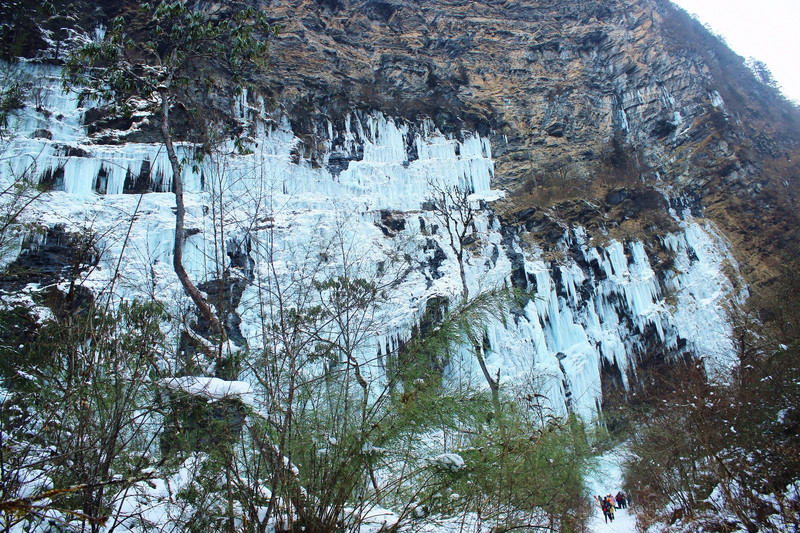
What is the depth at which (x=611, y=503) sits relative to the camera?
10656mm

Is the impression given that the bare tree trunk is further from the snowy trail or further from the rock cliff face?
the rock cliff face

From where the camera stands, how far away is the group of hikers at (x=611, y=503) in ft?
33.1

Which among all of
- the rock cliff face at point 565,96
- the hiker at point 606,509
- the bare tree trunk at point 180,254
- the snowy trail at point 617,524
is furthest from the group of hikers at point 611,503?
the rock cliff face at point 565,96

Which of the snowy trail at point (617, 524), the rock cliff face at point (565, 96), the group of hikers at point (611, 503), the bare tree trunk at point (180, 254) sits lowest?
the snowy trail at point (617, 524)

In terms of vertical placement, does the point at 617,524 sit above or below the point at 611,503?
below

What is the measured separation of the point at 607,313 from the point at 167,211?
17.1 meters

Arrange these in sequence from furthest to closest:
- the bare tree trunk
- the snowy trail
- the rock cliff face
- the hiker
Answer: the rock cliff face
the hiker
the snowy trail
the bare tree trunk

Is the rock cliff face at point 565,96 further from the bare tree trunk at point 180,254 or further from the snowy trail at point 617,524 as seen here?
the bare tree trunk at point 180,254

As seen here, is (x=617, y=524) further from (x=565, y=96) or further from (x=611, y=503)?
(x=565, y=96)

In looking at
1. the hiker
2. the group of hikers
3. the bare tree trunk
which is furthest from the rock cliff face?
the bare tree trunk

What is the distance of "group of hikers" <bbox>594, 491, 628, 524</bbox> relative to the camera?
33.1 feet

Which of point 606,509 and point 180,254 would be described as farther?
point 606,509

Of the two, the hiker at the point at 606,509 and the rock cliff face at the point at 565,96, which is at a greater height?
the rock cliff face at the point at 565,96

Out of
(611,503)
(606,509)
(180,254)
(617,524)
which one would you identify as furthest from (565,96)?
(180,254)
